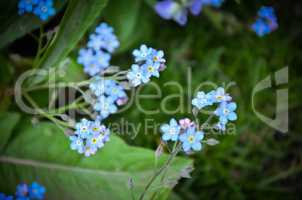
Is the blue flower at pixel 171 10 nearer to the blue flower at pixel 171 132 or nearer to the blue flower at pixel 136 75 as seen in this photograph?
the blue flower at pixel 136 75

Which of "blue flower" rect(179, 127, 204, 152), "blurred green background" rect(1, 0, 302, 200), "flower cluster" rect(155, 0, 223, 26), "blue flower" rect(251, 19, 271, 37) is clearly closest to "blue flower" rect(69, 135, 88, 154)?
"blue flower" rect(179, 127, 204, 152)

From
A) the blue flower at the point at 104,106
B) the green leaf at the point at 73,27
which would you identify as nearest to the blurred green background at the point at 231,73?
the green leaf at the point at 73,27

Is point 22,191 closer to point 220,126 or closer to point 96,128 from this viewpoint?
point 96,128

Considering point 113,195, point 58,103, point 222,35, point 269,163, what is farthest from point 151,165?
point 222,35

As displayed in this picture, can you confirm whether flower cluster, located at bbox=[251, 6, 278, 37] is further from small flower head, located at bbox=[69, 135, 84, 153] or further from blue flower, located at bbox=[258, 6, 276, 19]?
small flower head, located at bbox=[69, 135, 84, 153]

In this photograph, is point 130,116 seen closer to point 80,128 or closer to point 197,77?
point 197,77

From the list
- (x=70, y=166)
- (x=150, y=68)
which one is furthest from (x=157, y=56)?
(x=70, y=166)
